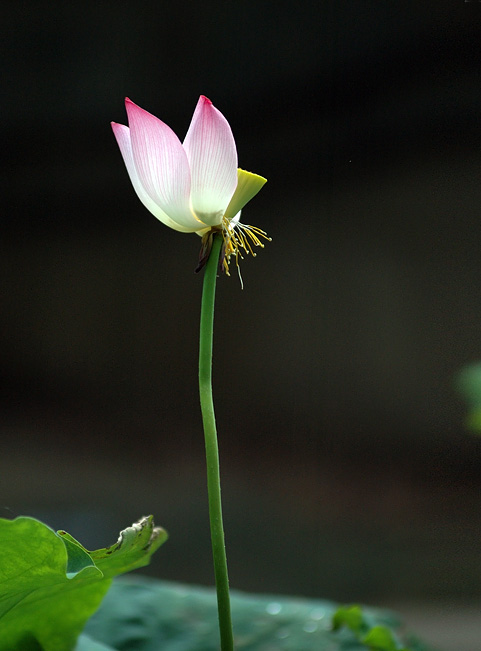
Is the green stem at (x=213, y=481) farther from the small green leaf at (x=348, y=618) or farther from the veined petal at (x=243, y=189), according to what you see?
the small green leaf at (x=348, y=618)

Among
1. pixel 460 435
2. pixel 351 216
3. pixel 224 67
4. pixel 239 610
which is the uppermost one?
pixel 224 67

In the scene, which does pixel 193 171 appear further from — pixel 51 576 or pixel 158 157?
pixel 51 576

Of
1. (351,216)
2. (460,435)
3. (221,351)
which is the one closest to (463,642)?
(460,435)

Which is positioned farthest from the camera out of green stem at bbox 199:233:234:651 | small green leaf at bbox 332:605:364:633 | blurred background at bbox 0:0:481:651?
blurred background at bbox 0:0:481:651

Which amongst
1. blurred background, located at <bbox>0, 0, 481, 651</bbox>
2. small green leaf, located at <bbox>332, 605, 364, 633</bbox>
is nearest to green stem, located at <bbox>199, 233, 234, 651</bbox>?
small green leaf, located at <bbox>332, 605, 364, 633</bbox>

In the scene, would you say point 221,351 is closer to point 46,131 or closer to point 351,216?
point 351,216

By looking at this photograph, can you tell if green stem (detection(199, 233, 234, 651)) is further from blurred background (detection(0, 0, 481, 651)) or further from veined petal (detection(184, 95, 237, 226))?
blurred background (detection(0, 0, 481, 651))

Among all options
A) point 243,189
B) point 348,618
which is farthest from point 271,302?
point 243,189

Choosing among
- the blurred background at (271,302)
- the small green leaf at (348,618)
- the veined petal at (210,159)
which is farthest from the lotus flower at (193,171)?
the blurred background at (271,302)
